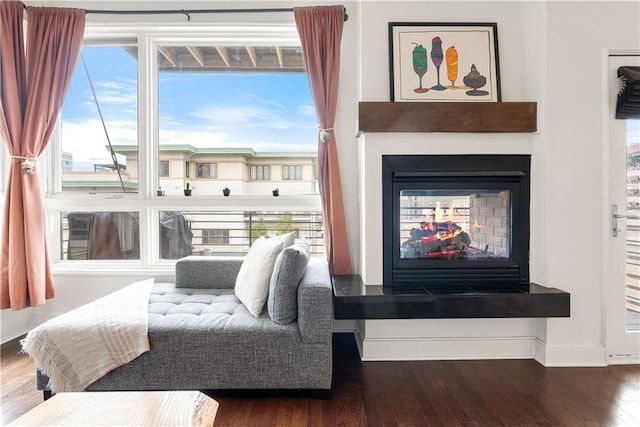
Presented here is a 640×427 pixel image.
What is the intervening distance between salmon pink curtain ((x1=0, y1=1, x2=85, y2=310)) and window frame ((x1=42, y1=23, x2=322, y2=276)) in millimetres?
258

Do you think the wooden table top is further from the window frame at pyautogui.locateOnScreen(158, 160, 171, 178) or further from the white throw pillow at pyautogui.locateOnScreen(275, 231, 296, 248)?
the window frame at pyautogui.locateOnScreen(158, 160, 171, 178)

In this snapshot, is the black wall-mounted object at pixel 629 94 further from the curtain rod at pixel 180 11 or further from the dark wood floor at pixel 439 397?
the curtain rod at pixel 180 11

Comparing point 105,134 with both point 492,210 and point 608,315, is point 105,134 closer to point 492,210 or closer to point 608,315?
point 492,210

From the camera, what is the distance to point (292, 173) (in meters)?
3.03

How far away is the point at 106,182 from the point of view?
9.95 ft

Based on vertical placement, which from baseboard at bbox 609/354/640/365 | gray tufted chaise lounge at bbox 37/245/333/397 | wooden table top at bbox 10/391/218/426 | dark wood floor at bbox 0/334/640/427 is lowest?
dark wood floor at bbox 0/334/640/427

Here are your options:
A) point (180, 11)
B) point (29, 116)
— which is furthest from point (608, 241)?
point (29, 116)

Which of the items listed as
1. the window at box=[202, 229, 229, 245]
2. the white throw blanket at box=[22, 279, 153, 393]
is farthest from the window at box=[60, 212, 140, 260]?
the white throw blanket at box=[22, 279, 153, 393]

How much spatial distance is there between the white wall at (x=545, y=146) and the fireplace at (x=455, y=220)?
0.29ft

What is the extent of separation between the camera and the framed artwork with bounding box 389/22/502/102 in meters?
2.45

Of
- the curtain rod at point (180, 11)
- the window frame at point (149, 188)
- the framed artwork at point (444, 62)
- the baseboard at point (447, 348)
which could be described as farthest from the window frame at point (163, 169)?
the baseboard at point (447, 348)

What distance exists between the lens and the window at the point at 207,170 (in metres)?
3.02

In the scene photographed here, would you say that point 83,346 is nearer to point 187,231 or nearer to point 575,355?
point 187,231

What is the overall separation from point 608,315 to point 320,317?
1.95 meters
